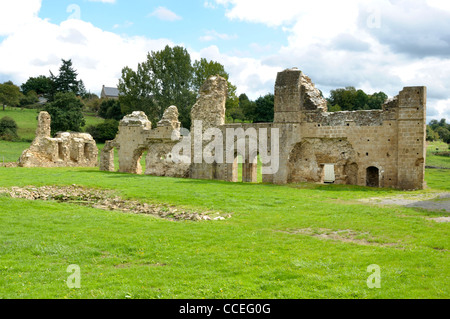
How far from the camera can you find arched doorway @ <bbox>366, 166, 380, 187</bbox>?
2755 cm

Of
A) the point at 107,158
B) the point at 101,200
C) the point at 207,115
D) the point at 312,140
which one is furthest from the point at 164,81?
the point at 101,200

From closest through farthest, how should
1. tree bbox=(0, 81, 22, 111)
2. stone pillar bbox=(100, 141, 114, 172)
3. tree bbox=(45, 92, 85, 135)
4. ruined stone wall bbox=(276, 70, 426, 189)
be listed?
1. ruined stone wall bbox=(276, 70, 426, 189)
2. stone pillar bbox=(100, 141, 114, 172)
3. tree bbox=(45, 92, 85, 135)
4. tree bbox=(0, 81, 22, 111)

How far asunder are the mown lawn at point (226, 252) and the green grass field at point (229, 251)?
27 millimetres

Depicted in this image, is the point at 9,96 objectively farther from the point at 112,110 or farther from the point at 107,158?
the point at 107,158

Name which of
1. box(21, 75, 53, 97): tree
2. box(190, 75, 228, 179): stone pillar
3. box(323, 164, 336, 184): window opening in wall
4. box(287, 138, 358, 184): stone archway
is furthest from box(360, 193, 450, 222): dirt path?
box(21, 75, 53, 97): tree

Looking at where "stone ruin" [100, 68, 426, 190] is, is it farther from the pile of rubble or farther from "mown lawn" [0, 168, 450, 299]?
the pile of rubble

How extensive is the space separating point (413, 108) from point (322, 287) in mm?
19288

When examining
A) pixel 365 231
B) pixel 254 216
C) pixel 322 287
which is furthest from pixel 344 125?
pixel 322 287

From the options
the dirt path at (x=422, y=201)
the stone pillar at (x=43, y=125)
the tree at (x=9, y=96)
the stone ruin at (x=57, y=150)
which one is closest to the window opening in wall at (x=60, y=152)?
the stone ruin at (x=57, y=150)

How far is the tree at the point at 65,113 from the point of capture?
191ft

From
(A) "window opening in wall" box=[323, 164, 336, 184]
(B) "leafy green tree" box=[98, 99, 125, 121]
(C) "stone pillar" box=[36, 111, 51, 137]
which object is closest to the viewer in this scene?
(A) "window opening in wall" box=[323, 164, 336, 184]

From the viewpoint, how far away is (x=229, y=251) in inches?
442

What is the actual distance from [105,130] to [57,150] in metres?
21.1

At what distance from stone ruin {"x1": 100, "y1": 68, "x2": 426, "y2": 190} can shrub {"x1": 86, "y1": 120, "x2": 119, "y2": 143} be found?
98.9ft
